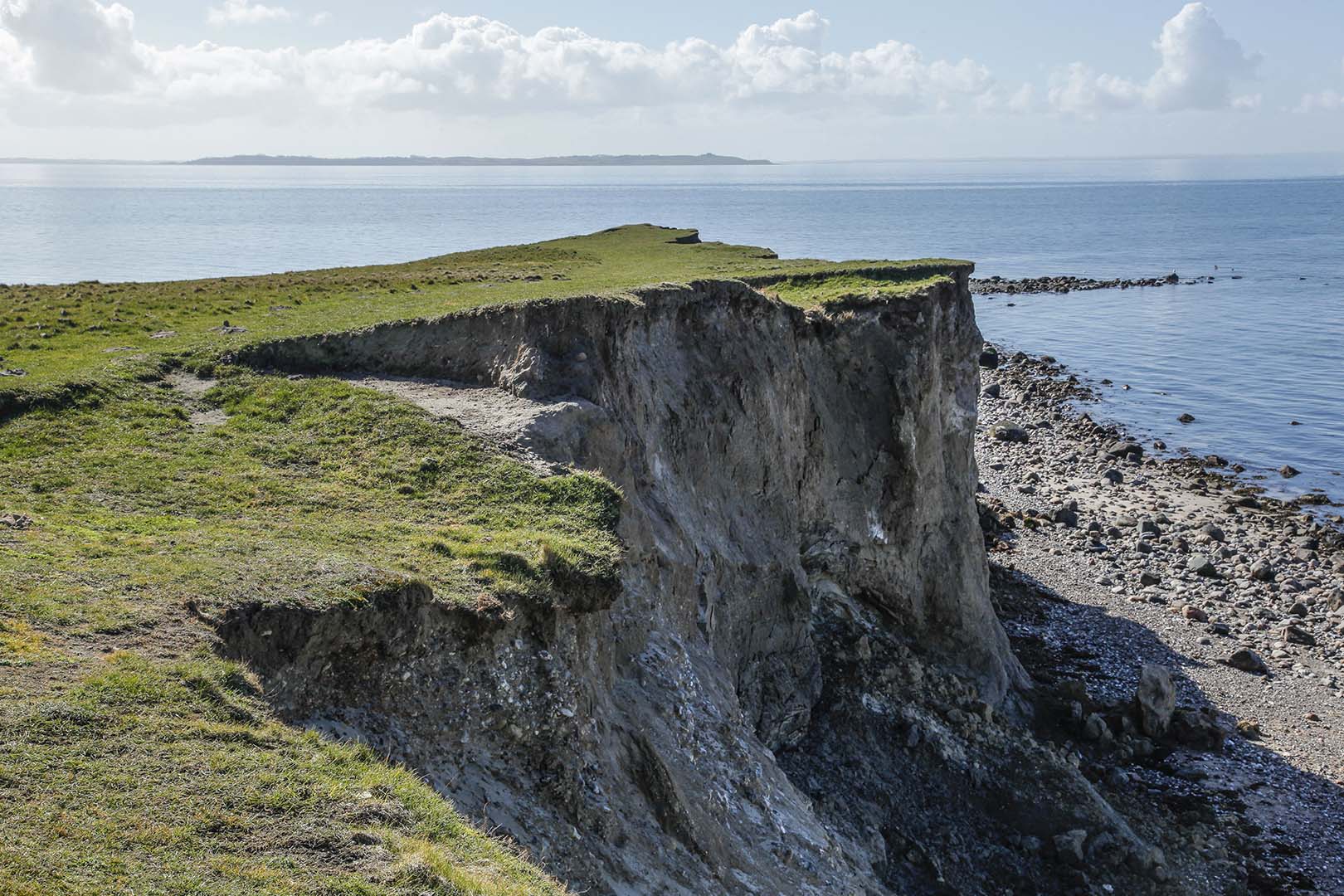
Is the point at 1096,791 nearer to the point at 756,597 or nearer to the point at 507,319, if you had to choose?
the point at 756,597

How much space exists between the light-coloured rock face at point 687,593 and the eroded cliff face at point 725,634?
63 millimetres

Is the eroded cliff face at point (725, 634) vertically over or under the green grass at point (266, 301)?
under

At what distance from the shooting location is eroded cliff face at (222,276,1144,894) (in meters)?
15.1

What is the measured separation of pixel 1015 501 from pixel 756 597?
3787cm

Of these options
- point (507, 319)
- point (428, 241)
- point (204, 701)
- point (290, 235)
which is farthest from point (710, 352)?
point (290, 235)

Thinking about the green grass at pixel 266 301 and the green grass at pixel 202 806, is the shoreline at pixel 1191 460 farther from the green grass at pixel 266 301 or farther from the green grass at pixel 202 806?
the green grass at pixel 202 806

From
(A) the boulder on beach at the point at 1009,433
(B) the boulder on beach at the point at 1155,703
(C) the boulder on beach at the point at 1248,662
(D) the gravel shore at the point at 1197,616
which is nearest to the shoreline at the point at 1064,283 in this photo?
(A) the boulder on beach at the point at 1009,433

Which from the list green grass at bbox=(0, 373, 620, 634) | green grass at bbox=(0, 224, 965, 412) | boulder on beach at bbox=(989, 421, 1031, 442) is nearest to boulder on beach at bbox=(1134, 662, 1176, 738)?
green grass at bbox=(0, 224, 965, 412)

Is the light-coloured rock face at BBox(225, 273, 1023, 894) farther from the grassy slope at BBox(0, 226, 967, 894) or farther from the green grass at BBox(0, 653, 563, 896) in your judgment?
the green grass at BBox(0, 653, 563, 896)

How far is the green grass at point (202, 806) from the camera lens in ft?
31.5

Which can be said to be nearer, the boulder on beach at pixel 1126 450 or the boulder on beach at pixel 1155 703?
the boulder on beach at pixel 1155 703

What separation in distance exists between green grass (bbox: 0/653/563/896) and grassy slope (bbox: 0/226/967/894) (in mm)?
27

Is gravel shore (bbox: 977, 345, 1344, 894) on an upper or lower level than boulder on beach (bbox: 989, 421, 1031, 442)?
lower

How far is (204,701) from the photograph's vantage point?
493 inches
